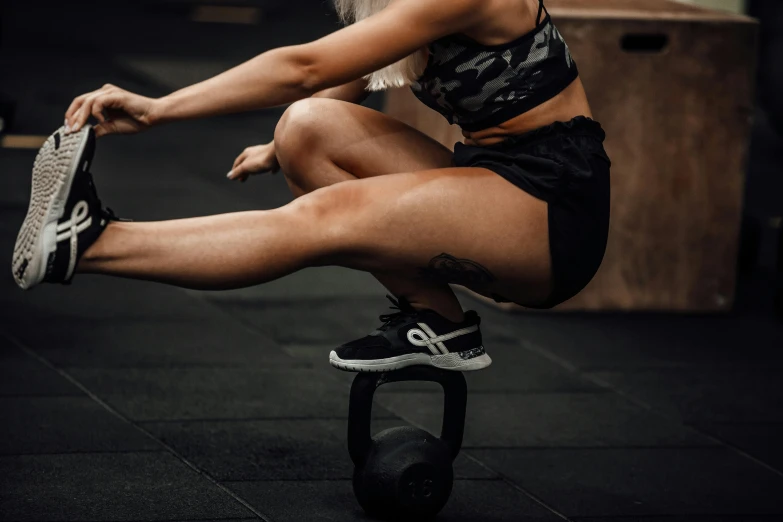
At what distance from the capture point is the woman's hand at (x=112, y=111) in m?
2.08

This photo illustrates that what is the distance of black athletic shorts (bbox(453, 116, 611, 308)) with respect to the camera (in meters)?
2.19

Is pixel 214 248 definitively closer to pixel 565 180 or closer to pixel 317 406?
pixel 565 180

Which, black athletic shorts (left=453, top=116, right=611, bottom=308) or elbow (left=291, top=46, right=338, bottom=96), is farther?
black athletic shorts (left=453, top=116, right=611, bottom=308)

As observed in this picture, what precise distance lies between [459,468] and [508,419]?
39cm

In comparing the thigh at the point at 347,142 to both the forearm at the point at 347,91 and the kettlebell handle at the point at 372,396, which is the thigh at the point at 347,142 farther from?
the kettlebell handle at the point at 372,396

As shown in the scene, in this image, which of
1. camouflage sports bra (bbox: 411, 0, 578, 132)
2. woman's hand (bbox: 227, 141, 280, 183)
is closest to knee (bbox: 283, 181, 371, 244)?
camouflage sports bra (bbox: 411, 0, 578, 132)

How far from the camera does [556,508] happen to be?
2484mm

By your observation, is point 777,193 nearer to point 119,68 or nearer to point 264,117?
point 264,117

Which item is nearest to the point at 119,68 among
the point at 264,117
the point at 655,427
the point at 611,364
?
the point at 264,117

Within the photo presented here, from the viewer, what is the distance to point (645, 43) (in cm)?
406

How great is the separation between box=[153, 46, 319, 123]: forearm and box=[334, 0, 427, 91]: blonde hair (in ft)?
0.86

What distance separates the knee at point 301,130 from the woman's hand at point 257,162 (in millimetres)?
93

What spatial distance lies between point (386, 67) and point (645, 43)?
192 cm

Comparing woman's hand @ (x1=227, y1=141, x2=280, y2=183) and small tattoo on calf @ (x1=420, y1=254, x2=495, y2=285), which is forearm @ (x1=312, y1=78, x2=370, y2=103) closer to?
woman's hand @ (x1=227, y1=141, x2=280, y2=183)
